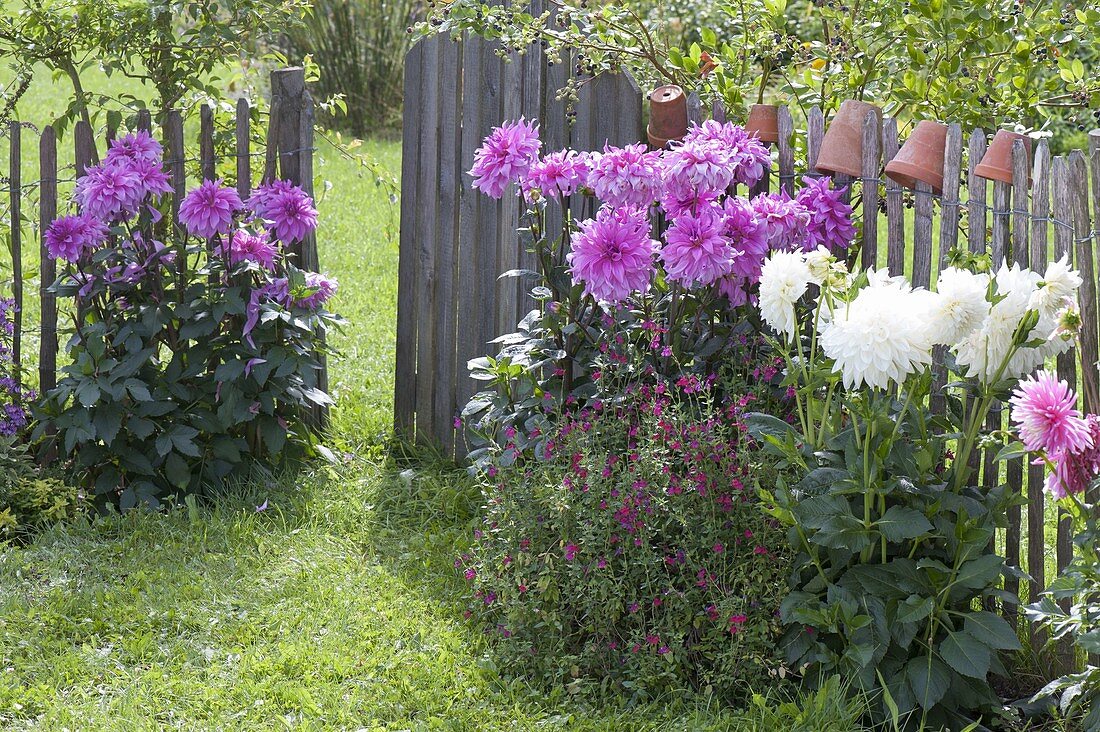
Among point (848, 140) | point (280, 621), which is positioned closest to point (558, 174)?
point (848, 140)

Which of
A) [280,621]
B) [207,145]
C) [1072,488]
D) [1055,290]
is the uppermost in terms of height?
[207,145]

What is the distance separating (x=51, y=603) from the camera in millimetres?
3615

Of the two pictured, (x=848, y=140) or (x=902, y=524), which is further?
(x=848, y=140)

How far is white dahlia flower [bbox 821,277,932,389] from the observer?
8.70ft

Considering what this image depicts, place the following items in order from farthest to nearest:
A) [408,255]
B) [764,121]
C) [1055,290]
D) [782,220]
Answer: [408,255]
[764,121]
[782,220]
[1055,290]

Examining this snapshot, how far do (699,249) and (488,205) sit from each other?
1.40 metres

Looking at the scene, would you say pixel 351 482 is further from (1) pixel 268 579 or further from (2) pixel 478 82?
(2) pixel 478 82

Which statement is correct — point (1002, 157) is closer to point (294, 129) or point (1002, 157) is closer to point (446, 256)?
point (446, 256)

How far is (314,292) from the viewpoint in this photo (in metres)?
4.35

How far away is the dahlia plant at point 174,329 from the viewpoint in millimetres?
4219

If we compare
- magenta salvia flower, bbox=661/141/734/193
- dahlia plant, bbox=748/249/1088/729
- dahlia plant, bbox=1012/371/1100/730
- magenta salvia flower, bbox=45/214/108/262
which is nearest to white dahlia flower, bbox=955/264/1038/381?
dahlia plant, bbox=748/249/1088/729

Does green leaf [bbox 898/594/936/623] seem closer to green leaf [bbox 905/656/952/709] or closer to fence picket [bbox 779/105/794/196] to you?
green leaf [bbox 905/656/952/709]

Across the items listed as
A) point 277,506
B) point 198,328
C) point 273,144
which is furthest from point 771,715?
point 273,144

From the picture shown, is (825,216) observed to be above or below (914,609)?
above
